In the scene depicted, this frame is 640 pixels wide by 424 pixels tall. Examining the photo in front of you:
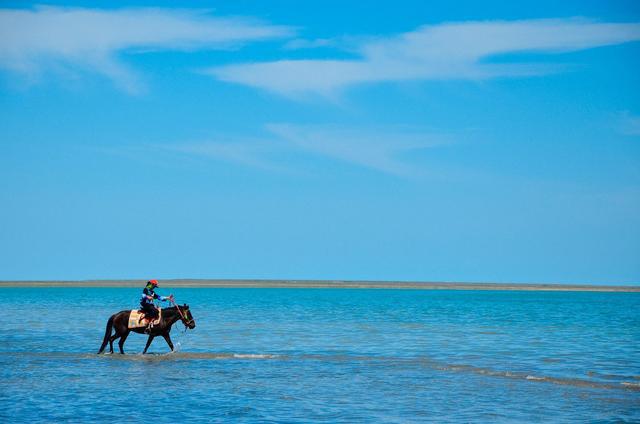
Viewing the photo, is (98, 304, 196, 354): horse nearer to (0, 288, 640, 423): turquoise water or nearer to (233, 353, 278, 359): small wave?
(0, 288, 640, 423): turquoise water

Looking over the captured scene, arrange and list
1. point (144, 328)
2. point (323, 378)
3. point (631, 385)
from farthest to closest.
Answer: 1. point (144, 328)
2. point (323, 378)
3. point (631, 385)

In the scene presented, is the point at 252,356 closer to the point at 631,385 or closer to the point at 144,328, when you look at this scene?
the point at 144,328

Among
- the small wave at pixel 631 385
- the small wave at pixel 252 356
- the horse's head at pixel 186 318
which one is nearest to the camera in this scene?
the small wave at pixel 631 385

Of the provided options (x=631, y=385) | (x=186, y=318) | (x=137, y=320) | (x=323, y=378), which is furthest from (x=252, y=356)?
(x=631, y=385)

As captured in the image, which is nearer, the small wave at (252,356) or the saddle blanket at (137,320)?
the small wave at (252,356)

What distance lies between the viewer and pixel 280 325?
4406cm

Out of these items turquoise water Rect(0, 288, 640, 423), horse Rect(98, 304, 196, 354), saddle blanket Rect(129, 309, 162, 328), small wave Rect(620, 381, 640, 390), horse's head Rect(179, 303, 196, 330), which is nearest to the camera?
turquoise water Rect(0, 288, 640, 423)

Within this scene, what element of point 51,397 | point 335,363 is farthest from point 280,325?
point 51,397

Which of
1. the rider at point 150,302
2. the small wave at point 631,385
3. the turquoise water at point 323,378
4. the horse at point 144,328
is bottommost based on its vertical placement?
the turquoise water at point 323,378

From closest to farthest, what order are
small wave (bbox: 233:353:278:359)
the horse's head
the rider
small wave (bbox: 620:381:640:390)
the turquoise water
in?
the turquoise water
small wave (bbox: 620:381:640:390)
small wave (bbox: 233:353:278:359)
the rider
the horse's head

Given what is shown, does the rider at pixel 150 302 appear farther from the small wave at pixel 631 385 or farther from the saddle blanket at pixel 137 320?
the small wave at pixel 631 385

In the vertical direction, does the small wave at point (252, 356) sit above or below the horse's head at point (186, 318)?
below

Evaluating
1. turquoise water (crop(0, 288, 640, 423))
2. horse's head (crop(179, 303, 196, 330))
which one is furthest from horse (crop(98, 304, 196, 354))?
turquoise water (crop(0, 288, 640, 423))

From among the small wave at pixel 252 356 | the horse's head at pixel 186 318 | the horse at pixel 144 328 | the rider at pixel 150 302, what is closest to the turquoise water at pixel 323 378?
the small wave at pixel 252 356
